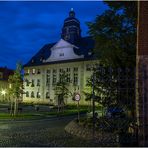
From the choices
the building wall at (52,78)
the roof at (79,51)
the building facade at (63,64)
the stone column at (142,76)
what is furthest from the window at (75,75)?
the stone column at (142,76)

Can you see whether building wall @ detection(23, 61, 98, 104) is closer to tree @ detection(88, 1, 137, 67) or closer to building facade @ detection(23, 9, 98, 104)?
building facade @ detection(23, 9, 98, 104)

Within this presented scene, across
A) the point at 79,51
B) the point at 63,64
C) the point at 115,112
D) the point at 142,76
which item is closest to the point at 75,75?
the point at 63,64

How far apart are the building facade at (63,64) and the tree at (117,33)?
45.9 m

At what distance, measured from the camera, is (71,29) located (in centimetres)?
8031

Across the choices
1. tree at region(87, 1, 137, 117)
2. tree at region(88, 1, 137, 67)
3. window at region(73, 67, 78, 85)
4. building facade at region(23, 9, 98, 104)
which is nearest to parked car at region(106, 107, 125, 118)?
tree at region(87, 1, 137, 117)

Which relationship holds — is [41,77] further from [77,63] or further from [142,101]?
[142,101]

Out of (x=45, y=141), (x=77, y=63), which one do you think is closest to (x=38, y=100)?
(x=77, y=63)

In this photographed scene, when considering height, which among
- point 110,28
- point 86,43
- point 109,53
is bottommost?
point 109,53

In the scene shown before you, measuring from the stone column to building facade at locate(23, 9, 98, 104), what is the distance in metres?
54.4

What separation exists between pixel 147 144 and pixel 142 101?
1790 mm

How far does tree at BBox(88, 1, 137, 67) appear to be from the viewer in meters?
21.5

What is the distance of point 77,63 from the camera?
239 feet

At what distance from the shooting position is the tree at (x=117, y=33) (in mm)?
21469

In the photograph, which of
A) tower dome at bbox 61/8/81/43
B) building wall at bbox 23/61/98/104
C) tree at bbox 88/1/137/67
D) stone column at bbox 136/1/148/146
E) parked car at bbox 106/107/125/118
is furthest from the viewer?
tower dome at bbox 61/8/81/43
